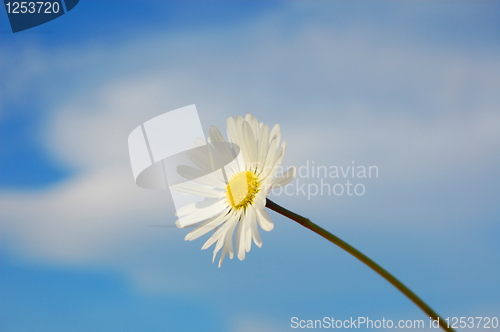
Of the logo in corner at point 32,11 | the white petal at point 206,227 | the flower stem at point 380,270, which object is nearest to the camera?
the flower stem at point 380,270

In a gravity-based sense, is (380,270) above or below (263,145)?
below

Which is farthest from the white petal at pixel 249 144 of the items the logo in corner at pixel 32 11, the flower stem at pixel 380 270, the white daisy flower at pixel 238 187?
the logo in corner at pixel 32 11

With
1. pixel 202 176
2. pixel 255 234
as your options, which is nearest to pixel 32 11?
pixel 202 176

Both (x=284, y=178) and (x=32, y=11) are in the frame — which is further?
(x=32, y=11)

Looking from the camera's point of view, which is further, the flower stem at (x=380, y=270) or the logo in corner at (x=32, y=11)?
the logo in corner at (x=32, y=11)

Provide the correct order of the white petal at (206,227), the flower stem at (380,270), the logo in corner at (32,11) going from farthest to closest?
the logo in corner at (32,11) < the white petal at (206,227) < the flower stem at (380,270)

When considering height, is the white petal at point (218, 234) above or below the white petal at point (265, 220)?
above

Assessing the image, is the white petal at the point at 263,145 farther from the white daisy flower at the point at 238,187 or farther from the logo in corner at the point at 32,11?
the logo in corner at the point at 32,11

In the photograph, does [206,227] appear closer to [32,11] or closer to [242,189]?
[242,189]

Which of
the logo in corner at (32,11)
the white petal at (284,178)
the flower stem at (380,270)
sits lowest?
the flower stem at (380,270)
